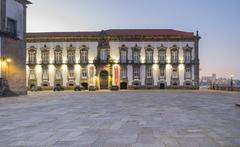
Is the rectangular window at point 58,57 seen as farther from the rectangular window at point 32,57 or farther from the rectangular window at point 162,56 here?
the rectangular window at point 162,56

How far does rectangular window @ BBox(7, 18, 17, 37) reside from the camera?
97.9ft

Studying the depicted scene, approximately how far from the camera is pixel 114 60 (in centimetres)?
5794

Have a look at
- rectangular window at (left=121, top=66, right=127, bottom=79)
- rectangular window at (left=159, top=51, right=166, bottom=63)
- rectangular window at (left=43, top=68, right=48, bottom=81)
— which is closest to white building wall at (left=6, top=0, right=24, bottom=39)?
rectangular window at (left=43, top=68, right=48, bottom=81)

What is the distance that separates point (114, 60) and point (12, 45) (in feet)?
95.9

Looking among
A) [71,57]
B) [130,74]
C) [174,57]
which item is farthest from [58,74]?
[174,57]

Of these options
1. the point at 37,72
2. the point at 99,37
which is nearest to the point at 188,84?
the point at 99,37

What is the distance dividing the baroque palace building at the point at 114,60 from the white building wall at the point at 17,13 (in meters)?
25.1

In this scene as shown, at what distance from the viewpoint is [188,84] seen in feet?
187

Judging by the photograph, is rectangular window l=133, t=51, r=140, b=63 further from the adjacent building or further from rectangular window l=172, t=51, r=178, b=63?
the adjacent building

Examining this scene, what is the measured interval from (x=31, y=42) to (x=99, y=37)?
12.9m

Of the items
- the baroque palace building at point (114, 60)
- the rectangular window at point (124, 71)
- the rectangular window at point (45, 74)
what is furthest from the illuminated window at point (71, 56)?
the rectangular window at point (124, 71)

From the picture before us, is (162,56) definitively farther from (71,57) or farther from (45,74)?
(45,74)

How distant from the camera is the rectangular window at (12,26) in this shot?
2983 cm

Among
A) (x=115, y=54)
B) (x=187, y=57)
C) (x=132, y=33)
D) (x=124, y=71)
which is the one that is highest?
(x=132, y=33)
